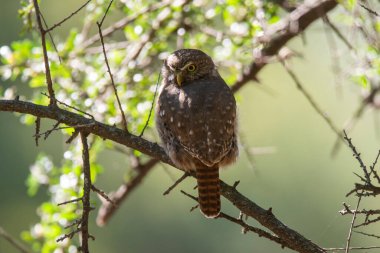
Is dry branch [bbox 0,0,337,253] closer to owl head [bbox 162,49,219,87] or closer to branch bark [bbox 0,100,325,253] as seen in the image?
branch bark [bbox 0,100,325,253]

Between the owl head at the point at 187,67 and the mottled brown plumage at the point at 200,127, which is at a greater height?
the owl head at the point at 187,67

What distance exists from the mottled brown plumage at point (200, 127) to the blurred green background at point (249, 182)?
343 inches

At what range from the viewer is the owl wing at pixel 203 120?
4164 millimetres

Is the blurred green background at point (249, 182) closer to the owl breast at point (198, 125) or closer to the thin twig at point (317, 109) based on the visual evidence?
the owl breast at point (198, 125)

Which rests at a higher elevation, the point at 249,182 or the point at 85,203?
the point at 249,182

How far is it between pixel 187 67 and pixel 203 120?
59cm

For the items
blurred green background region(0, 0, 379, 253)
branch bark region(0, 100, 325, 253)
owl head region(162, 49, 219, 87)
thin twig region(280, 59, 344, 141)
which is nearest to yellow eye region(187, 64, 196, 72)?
owl head region(162, 49, 219, 87)

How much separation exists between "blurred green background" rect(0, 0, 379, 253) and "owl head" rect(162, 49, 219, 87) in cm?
839

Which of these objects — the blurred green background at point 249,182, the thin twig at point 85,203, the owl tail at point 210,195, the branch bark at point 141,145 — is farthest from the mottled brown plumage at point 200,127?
the blurred green background at point 249,182

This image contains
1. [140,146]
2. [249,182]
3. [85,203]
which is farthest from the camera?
[249,182]

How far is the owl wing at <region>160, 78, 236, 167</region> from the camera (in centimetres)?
416

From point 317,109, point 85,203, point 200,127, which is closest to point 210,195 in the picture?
point 200,127

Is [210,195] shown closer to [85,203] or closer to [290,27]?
[85,203]

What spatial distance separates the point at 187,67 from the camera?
480cm
